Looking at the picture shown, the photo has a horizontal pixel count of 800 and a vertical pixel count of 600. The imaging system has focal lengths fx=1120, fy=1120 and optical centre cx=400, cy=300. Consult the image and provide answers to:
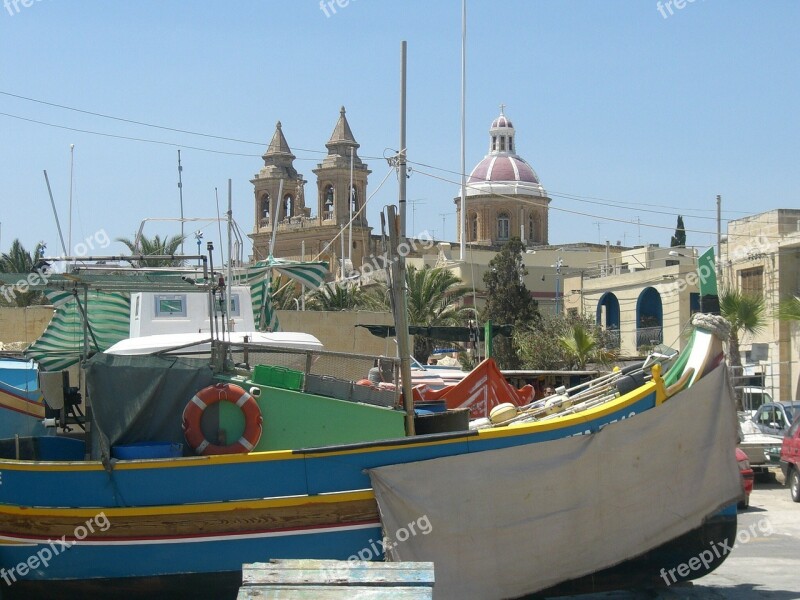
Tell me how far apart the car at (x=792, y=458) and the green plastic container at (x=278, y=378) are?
967 cm

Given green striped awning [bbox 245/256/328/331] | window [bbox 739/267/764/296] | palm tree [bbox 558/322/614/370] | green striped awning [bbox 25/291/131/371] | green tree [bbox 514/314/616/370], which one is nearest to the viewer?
green striped awning [bbox 25/291/131/371]

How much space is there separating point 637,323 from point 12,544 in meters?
34.4

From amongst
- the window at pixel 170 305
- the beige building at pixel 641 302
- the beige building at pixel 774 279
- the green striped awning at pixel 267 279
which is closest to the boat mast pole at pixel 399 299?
the window at pixel 170 305

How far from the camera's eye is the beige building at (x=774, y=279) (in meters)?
31.4

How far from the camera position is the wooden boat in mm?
9109

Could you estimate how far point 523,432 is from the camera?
369 inches

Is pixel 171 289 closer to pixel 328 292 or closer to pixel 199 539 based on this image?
pixel 199 539

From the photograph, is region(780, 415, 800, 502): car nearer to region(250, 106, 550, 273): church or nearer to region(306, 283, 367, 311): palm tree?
region(306, 283, 367, 311): palm tree

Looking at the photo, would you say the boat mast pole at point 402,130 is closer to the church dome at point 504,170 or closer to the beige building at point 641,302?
the beige building at point 641,302

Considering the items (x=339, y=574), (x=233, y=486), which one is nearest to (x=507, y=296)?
(x=233, y=486)

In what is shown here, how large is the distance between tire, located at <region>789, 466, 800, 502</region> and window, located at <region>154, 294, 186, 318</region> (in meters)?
9.21

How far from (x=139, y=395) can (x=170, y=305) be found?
5569 mm

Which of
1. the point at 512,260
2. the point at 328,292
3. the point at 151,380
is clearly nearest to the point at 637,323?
the point at 512,260

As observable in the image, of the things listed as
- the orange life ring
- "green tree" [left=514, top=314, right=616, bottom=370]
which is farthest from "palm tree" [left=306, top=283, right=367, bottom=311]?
the orange life ring
